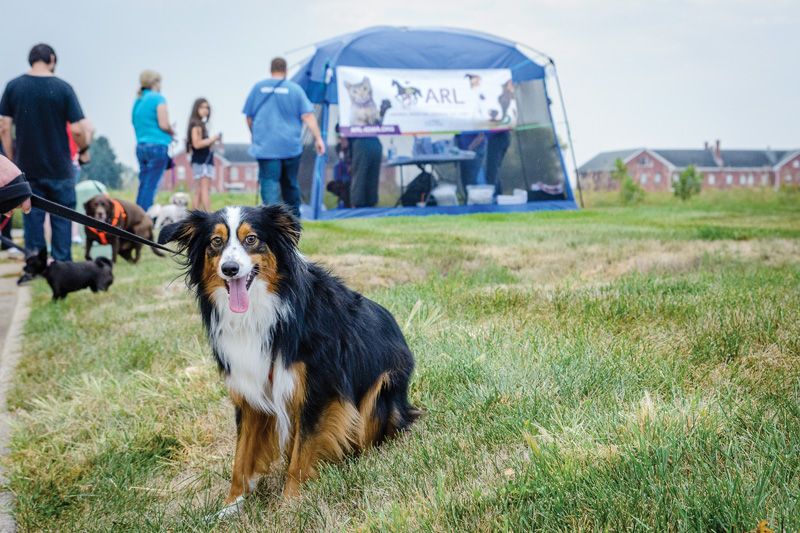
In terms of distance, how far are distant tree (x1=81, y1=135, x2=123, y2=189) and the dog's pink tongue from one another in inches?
2651

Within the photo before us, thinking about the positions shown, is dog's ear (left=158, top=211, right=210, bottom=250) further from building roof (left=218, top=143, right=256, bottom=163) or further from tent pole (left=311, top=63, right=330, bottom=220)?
building roof (left=218, top=143, right=256, bottom=163)

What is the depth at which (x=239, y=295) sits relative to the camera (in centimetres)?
236

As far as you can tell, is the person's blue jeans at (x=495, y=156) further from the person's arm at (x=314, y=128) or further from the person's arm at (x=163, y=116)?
the person's arm at (x=163, y=116)

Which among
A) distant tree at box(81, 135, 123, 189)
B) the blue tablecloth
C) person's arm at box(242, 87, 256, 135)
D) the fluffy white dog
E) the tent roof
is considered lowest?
the fluffy white dog

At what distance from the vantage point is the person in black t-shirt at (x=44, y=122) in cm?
662

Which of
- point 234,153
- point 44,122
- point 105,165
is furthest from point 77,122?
point 105,165

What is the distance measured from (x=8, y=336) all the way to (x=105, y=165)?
2560 inches

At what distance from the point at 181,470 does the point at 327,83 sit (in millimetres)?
11873

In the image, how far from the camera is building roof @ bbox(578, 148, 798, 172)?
7269cm

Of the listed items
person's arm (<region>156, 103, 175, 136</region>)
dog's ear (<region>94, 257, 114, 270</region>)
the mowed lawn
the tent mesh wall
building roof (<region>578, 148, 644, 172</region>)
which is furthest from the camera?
building roof (<region>578, 148, 644, 172</region>)

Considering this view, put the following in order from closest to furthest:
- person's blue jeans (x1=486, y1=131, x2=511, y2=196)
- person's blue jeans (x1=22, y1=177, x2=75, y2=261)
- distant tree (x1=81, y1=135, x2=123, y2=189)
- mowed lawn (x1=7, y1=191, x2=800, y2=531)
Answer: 1. mowed lawn (x1=7, y1=191, x2=800, y2=531)
2. person's blue jeans (x1=22, y1=177, x2=75, y2=261)
3. person's blue jeans (x1=486, y1=131, x2=511, y2=196)
4. distant tree (x1=81, y1=135, x2=123, y2=189)

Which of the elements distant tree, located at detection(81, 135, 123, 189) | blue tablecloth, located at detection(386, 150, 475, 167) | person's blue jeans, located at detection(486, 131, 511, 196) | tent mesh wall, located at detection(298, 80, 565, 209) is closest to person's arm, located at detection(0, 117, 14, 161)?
tent mesh wall, located at detection(298, 80, 565, 209)

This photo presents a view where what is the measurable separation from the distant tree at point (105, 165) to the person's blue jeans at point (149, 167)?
195 ft

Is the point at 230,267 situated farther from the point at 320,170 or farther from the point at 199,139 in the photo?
the point at 320,170
